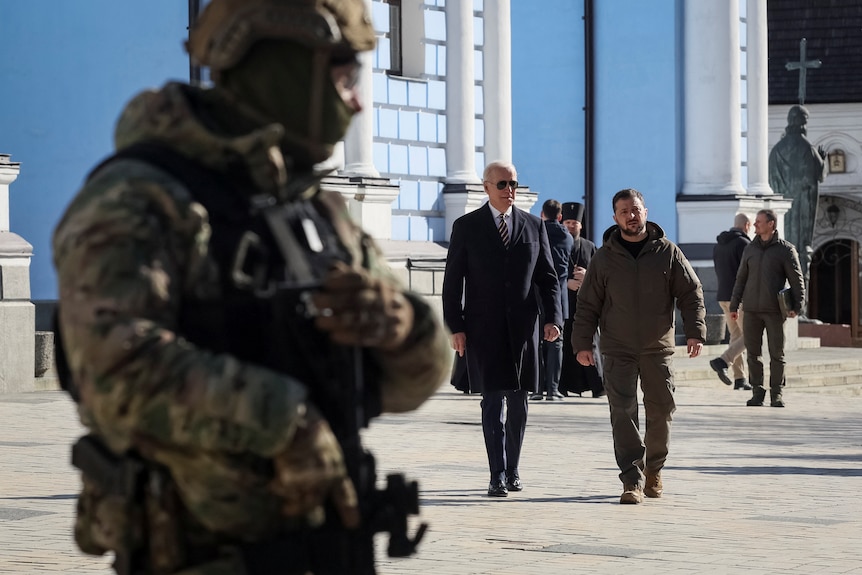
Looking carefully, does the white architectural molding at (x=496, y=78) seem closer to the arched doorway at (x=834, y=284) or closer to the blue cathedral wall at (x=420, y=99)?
the blue cathedral wall at (x=420, y=99)

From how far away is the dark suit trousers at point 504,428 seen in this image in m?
9.80

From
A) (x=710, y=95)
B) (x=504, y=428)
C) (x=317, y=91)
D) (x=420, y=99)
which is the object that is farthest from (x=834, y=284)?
(x=317, y=91)

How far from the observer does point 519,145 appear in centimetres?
2456

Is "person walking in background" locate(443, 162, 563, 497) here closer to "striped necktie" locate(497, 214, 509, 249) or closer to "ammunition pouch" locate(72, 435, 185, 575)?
"striped necktie" locate(497, 214, 509, 249)

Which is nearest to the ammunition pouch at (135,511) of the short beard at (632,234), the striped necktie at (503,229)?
the short beard at (632,234)

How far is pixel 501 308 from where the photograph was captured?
A: 33.1 feet

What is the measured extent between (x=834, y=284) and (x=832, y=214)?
173 centimetres

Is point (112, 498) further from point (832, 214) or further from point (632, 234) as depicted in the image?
point (832, 214)

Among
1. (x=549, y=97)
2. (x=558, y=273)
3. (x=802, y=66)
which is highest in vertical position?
(x=802, y=66)

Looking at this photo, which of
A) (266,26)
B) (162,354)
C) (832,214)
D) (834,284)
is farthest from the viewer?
(834,284)

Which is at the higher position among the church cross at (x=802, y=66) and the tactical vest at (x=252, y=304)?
the church cross at (x=802, y=66)

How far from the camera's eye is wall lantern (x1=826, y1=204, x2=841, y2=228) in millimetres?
42938

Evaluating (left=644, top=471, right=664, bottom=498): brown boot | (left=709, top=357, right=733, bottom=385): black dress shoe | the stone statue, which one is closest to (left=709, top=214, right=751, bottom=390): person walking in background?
(left=709, top=357, right=733, bottom=385): black dress shoe

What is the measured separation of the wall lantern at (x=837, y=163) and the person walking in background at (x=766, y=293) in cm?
2593
